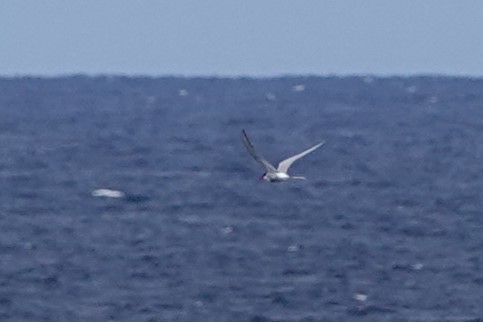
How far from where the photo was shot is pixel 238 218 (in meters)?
46.5

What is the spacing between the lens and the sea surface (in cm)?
3656

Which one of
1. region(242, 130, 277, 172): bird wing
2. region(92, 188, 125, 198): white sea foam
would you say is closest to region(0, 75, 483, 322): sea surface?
region(92, 188, 125, 198): white sea foam

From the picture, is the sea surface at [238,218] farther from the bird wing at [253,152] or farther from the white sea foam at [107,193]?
the bird wing at [253,152]

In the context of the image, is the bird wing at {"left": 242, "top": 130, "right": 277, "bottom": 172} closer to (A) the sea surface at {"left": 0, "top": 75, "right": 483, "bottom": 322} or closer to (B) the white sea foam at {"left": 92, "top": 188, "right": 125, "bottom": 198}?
(A) the sea surface at {"left": 0, "top": 75, "right": 483, "bottom": 322}

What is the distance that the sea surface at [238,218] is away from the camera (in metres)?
36.6

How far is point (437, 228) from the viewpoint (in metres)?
44.4

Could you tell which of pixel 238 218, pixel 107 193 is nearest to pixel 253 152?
pixel 238 218

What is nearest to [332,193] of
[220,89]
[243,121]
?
[243,121]

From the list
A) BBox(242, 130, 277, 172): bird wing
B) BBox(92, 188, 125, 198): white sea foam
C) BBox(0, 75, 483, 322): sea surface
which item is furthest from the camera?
BBox(92, 188, 125, 198): white sea foam

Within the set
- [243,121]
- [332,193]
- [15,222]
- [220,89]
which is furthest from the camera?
[220,89]

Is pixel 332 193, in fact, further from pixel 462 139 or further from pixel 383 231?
pixel 462 139

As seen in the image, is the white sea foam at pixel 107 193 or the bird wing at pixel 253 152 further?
the white sea foam at pixel 107 193

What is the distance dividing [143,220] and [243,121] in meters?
29.7

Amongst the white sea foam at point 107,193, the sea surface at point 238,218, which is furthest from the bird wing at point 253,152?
the white sea foam at point 107,193
